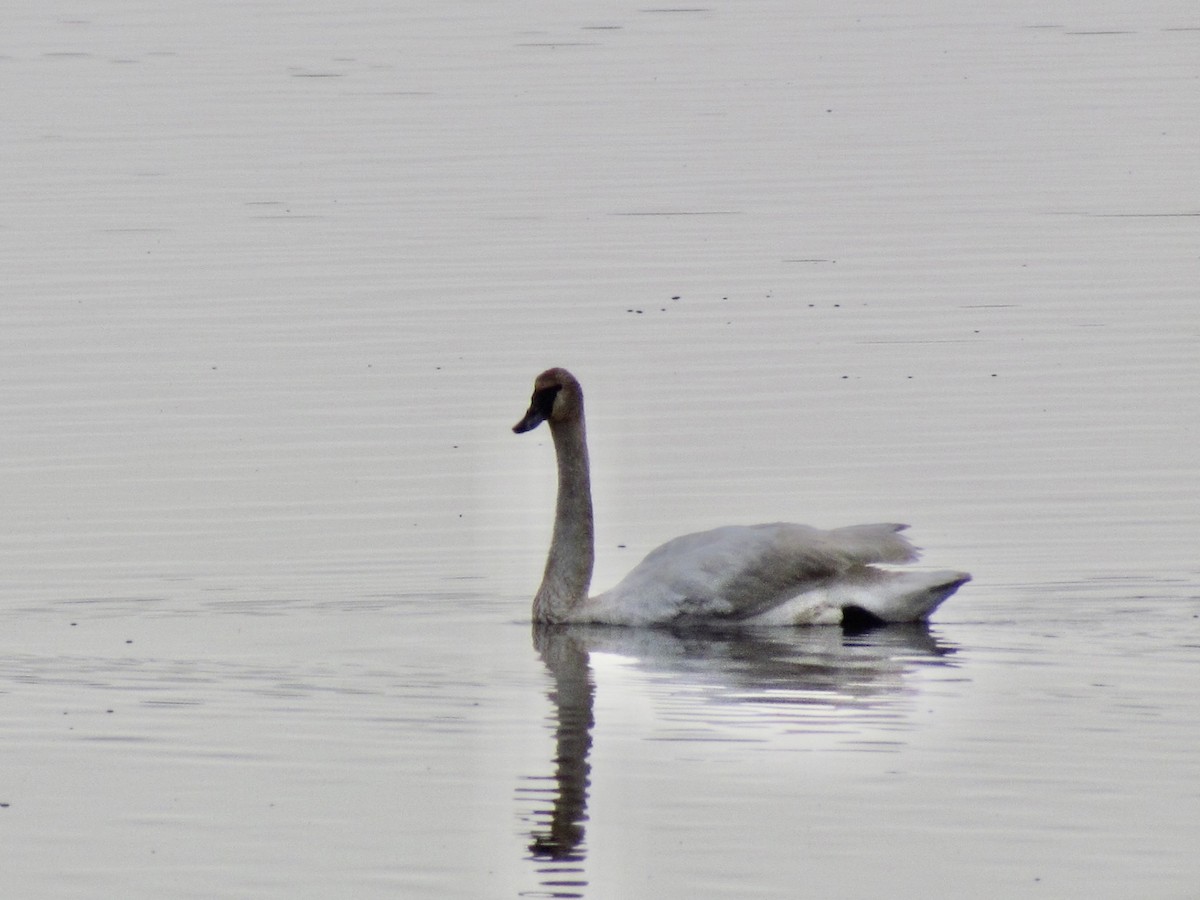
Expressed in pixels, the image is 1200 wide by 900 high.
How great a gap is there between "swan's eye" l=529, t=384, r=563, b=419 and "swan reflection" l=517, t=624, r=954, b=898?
4.09 ft

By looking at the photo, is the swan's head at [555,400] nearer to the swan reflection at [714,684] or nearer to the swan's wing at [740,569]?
the swan's wing at [740,569]

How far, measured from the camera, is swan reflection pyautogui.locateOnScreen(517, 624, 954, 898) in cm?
1000

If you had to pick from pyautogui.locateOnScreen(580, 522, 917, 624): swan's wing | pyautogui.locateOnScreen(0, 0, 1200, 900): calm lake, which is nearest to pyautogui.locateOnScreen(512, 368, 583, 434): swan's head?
pyautogui.locateOnScreen(0, 0, 1200, 900): calm lake

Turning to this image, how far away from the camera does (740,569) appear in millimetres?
13641

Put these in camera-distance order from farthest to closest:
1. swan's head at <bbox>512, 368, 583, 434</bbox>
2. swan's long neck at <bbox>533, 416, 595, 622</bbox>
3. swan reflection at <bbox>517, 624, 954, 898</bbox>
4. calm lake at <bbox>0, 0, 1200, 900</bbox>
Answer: swan's head at <bbox>512, 368, 583, 434</bbox> → swan's long neck at <bbox>533, 416, 595, 622</bbox> → swan reflection at <bbox>517, 624, 954, 898</bbox> → calm lake at <bbox>0, 0, 1200, 900</bbox>

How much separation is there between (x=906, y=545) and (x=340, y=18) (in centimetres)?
4276

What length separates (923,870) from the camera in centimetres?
904

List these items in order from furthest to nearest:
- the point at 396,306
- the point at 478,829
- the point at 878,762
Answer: the point at 396,306 < the point at 878,762 < the point at 478,829

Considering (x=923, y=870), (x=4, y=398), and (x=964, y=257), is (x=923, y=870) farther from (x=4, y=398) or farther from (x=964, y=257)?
(x=964, y=257)

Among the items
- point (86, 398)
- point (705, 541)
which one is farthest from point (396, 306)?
point (705, 541)

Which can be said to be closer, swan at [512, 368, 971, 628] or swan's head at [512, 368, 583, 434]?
swan at [512, 368, 971, 628]

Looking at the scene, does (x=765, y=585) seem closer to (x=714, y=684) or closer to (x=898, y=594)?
(x=898, y=594)

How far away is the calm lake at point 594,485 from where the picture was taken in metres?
9.77

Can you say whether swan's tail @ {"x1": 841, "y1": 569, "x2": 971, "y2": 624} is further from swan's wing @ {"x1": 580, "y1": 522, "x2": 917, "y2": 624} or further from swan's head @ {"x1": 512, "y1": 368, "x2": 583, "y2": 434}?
swan's head @ {"x1": 512, "y1": 368, "x2": 583, "y2": 434}
